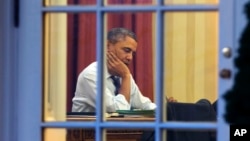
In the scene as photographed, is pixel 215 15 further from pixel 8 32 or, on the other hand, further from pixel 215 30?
pixel 8 32

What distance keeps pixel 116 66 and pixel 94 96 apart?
14.8 inches

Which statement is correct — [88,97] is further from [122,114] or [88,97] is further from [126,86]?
[126,86]

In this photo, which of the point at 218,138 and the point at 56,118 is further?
the point at 56,118

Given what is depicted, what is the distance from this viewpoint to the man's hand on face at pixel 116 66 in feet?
11.9

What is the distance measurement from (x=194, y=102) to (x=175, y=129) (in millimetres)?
935

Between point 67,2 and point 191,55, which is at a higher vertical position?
point 67,2

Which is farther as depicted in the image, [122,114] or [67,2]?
[122,114]

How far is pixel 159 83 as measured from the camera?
321cm

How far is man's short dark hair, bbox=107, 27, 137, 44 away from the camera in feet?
12.0

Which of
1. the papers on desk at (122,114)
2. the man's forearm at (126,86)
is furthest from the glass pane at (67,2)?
the man's forearm at (126,86)

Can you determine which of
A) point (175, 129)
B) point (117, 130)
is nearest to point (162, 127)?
point (175, 129)

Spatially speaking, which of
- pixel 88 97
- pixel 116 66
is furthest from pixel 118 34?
pixel 88 97

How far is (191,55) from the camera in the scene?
13.4 ft

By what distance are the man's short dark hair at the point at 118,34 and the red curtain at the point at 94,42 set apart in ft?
0.10
